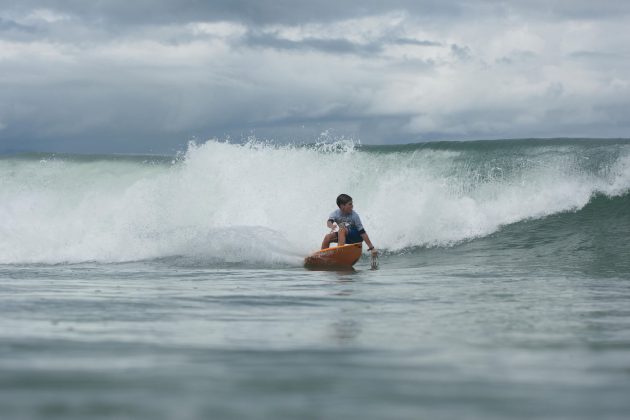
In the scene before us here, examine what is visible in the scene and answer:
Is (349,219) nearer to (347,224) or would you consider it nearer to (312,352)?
(347,224)

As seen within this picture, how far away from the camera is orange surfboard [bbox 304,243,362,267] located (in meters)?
15.1

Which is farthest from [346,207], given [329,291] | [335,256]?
[329,291]

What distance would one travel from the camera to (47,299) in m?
8.22

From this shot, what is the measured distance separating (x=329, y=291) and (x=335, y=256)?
5364 millimetres

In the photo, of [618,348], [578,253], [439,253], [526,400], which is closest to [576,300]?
[618,348]

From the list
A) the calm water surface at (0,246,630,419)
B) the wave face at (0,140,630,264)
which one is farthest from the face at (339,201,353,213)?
the calm water surface at (0,246,630,419)

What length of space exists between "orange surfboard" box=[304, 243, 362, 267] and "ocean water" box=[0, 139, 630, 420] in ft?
2.46

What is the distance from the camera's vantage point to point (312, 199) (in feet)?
75.0

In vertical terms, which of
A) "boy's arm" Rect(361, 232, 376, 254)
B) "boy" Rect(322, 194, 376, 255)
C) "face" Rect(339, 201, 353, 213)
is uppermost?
"face" Rect(339, 201, 353, 213)

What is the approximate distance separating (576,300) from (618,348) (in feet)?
11.1

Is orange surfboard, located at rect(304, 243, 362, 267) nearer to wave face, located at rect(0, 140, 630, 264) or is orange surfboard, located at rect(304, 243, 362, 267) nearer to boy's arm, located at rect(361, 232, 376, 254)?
boy's arm, located at rect(361, 232, 376, 254)

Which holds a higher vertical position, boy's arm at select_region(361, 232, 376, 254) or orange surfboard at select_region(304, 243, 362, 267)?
boy's arm at select_region(361, 232, 376, 254)

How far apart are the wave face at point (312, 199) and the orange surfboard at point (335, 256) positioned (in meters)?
2.25

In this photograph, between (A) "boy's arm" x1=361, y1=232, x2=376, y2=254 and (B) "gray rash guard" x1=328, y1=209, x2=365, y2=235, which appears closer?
(A) "boy's arm" x1=361, y1=232, x2=376, y2=254
